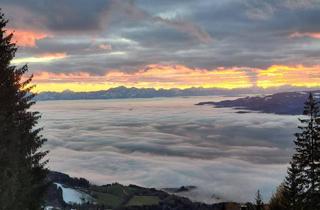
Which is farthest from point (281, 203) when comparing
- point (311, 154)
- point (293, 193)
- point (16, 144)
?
point (16, 144)

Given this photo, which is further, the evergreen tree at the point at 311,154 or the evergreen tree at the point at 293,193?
the evergreen tree at the point at 293,193

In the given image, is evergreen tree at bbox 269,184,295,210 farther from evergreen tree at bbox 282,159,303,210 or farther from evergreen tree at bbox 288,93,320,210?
evergreen tree at bbox 288,93,320,210

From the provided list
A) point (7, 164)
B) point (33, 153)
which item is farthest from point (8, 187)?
point (33, 153)

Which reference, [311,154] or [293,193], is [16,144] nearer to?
[311,154]

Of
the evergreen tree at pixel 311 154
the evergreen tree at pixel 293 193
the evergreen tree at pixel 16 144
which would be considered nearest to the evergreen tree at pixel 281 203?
the evergreen tree at pixel 293 193

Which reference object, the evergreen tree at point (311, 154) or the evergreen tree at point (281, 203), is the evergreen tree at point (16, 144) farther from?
the evergreen tree at point (281, 203)

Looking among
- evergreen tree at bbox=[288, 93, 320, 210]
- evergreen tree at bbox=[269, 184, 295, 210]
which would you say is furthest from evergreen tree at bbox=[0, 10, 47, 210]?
evergreen tree at bbox=[269, 184, 295, 210]

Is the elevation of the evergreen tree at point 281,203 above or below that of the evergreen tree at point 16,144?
below

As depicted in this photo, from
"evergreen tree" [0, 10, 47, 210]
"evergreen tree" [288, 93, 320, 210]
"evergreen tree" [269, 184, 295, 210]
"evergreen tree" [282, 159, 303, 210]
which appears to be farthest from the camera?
"evergreen tree" [269, 184, 295, 210]

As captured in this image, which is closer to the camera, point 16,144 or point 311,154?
point 16,144

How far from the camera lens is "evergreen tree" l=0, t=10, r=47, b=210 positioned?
90.9ft

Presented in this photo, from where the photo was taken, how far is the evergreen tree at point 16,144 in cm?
2772

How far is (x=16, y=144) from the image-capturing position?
30.4 metres

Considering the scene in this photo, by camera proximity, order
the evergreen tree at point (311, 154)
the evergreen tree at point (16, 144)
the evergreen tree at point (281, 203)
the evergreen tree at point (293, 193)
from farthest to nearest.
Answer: the evergreen tree at point (281, 203) < the evergreen tree at point (293, 193) < the evergreen tree at point (311, 154) < the evergreen tree at point (16, 144)
